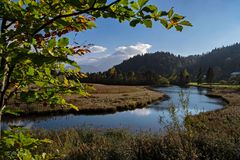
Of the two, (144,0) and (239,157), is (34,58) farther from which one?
(239,157)

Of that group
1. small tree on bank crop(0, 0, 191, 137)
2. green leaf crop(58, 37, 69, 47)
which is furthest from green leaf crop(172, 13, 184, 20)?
green leaf crop(58, 37, 69, 47)

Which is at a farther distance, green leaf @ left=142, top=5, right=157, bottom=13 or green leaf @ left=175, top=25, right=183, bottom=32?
green leaf @ left=175, top=25, right=183, bottom=32

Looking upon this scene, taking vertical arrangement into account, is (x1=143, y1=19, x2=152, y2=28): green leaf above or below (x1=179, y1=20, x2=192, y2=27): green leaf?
above

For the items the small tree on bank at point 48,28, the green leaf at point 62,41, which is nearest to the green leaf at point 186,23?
the small tree on bank at point 48,28

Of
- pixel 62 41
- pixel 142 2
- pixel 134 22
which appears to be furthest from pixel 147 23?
pixel 62 41

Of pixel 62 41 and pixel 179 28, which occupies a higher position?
pixel 179 28

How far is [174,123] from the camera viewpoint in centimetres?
716

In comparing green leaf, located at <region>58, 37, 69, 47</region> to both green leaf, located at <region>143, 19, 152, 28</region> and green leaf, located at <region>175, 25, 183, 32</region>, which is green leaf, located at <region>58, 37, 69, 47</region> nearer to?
green leaf, located at <region>143, 19, 152, 28</region>

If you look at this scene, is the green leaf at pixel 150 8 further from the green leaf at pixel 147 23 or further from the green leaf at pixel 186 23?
the green leaf at pixel 186 23

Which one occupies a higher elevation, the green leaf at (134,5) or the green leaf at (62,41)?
the green leaf at (134,5)

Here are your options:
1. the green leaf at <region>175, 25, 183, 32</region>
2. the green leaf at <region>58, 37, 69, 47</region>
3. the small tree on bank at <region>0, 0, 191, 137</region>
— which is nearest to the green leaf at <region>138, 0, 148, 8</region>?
the small tree on bank at <region>0, 0, 191, 137</region>

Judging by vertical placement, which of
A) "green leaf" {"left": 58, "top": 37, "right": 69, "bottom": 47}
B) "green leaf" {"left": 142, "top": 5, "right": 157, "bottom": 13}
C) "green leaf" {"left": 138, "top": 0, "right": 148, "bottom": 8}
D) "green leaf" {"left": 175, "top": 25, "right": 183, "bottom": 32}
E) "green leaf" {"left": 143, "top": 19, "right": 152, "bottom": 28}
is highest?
"green leaf" {"left": 138, "top": 0, "right": 148, "bottom": 8}

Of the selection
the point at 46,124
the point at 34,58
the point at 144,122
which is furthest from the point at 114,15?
the point at 144,122

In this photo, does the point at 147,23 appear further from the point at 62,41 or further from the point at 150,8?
the point at 62,41
